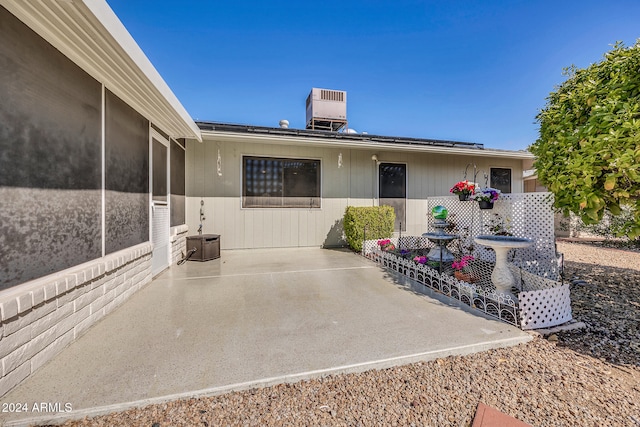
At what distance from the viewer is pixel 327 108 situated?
905cm

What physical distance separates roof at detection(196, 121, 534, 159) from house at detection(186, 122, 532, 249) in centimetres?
2

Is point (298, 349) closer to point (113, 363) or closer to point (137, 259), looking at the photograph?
point (113, 363)

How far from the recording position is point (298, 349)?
6.93 feet

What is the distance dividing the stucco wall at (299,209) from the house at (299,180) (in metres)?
0.02

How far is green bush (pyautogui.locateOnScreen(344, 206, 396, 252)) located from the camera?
20.3 ft

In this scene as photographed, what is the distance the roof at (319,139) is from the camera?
19.2 ft

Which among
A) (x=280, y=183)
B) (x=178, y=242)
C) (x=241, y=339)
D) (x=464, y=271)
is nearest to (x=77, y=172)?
(x=241, y=339)

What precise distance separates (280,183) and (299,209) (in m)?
0.84

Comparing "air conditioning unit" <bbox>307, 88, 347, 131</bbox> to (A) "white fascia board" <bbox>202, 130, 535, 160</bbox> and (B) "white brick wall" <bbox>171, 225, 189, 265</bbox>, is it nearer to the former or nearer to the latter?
(A) "white fascia board" <bbox>202, 130, 535, 160</bbox>

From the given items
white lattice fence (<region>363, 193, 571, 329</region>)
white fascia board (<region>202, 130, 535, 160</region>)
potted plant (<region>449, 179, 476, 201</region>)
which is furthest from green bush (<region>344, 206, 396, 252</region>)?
potted plant (<region>449, 179, 476, 201</region>)

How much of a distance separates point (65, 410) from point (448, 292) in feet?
12.2

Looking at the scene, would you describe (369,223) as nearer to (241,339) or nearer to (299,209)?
(299,209)

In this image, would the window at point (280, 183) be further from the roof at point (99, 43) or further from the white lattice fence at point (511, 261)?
the roof at point (99, 43)

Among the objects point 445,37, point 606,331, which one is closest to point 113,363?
point 606,331
